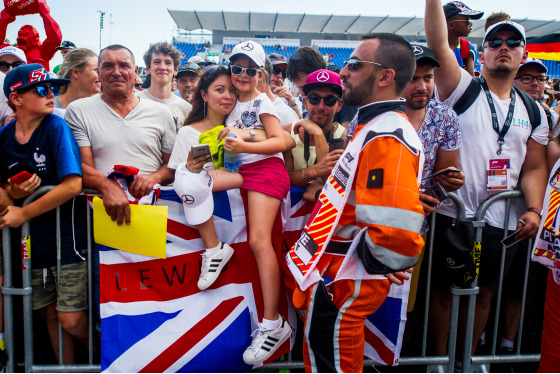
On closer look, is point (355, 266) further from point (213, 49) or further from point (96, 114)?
point (213, 49)

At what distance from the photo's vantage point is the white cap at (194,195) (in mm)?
2482

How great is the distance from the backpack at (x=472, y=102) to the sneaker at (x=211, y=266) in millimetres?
1981

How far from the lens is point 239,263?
2777 mm

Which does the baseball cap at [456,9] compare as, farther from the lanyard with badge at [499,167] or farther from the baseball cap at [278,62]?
the baseball cap at [278,62]

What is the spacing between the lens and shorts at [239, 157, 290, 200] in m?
2.65

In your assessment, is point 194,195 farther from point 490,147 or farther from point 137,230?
point 490,147

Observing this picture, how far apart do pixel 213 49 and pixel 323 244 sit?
123 ft

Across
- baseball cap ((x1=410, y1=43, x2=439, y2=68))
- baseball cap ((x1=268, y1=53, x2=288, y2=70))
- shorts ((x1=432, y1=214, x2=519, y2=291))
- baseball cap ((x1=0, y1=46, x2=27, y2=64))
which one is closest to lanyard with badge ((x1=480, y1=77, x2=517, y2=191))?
shorts ((x1=432, y1=214, x2=519, y2=291))

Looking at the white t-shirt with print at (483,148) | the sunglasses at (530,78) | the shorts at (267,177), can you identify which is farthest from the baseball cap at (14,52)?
the sunglasses at (530,78)

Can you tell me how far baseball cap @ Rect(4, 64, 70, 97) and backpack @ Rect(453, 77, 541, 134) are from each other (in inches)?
112

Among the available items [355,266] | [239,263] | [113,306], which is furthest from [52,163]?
[355,266]

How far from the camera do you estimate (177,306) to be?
8.79 ft

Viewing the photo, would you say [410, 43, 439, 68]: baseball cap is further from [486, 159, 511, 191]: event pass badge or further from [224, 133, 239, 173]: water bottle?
[224, 133, 239, 173]: water bottle

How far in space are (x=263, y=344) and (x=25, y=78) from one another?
233 cm
